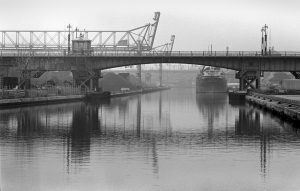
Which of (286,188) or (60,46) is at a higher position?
(60,46)

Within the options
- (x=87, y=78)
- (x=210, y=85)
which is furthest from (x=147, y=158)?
(x=210, y=85)

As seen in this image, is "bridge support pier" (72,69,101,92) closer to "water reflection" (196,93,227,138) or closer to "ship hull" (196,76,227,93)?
"water reflection" (196,93,227,138)

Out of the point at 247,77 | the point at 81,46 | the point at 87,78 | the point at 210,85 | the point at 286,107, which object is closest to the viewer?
the point at 286,107

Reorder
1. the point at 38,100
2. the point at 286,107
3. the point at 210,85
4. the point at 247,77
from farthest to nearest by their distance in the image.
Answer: the point at 210,85 < the point at 247,77 < the point at 38,100 < the point at 286,107

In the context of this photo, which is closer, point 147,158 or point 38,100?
point 147,158

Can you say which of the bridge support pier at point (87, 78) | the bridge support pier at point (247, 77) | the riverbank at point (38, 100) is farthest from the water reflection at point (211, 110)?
the bridge support pier at point (87, 78)

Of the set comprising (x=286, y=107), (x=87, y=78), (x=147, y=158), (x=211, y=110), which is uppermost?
(x=87, y=78)

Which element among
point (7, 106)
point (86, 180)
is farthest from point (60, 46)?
point (86, 180)

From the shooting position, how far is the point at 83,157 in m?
24.2

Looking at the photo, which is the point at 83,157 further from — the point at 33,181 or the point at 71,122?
the point at 71,122

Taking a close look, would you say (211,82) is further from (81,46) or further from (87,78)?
(87,78)

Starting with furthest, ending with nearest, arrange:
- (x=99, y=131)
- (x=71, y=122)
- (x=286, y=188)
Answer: (x=71, y=122), (x=99, y=131), (x=286, y=188)

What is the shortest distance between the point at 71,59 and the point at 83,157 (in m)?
78.8

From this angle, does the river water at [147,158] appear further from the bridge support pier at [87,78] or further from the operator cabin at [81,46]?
the operator cabin at [81,46]
